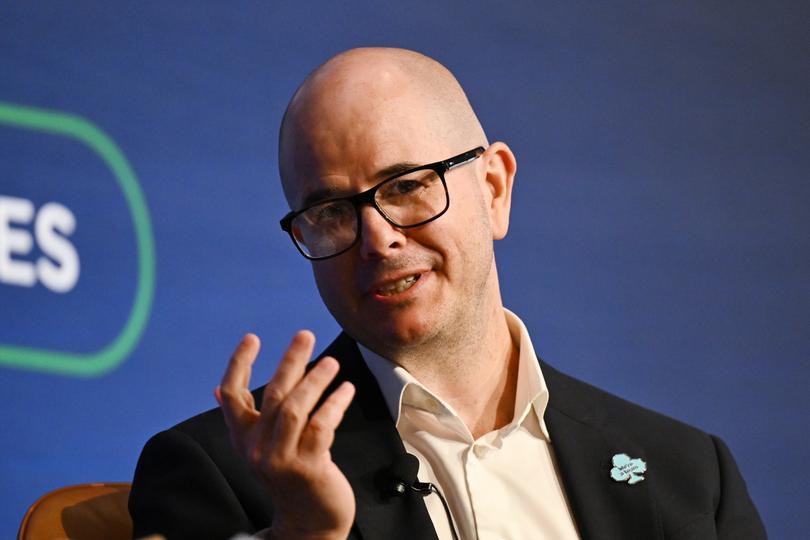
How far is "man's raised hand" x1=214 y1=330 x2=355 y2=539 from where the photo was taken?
1.47 metres

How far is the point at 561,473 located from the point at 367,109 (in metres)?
0.72

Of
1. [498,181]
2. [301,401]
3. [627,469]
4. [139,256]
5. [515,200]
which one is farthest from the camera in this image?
[515,200]

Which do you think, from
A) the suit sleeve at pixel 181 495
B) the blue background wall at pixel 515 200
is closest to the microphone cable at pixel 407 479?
the suit sleeve at pixel 181 495

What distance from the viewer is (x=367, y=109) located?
6.71 feet

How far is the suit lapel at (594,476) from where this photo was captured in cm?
A: 203

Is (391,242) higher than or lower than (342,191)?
lower

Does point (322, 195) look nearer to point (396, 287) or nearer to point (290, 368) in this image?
point (396, 287)

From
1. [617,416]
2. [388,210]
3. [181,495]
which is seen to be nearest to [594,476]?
[617,416]

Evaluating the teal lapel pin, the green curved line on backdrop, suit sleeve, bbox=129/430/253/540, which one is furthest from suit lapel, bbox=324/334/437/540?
the green curved line on backdrop

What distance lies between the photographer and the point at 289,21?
Result: 9.25 ft

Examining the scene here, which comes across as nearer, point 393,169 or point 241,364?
point 241,364

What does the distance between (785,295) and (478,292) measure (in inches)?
68.7

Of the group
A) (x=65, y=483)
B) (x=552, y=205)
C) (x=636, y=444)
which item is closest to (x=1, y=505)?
(x=65, y=483)

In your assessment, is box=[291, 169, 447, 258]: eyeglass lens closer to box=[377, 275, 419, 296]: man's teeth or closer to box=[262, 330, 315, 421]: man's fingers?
box=[377, 275, 419, 296]: man's teeth
